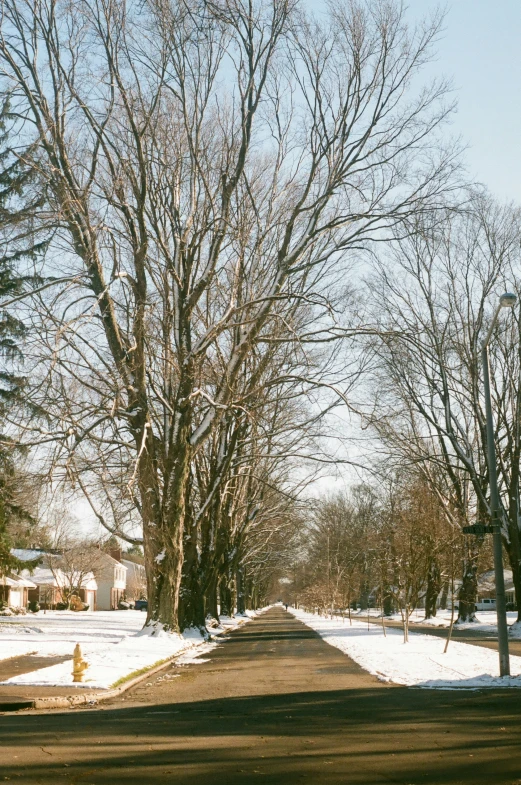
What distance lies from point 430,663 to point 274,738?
12.2 metres

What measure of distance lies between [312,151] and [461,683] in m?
14.5

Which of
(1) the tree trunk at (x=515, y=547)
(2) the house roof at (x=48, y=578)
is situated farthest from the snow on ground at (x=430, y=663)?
(2) the house roof at (x=48, y=578)

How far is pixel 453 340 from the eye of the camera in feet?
126

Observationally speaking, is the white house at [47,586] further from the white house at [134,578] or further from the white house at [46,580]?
the white house at [134,578]

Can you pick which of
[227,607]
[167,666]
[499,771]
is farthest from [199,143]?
[227,607]

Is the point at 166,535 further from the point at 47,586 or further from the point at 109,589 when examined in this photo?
the point at 109,589

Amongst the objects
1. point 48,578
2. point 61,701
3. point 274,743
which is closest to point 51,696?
point 61,701

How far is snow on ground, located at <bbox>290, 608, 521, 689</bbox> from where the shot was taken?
56.8ft

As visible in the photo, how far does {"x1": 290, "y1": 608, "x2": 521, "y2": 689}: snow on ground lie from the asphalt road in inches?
47.9

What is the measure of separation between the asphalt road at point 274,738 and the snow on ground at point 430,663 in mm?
1218

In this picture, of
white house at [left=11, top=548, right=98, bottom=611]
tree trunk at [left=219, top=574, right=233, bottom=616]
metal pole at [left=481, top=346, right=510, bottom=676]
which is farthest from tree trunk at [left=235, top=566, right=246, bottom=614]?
metal pole at [left=481, top=346, right=510, bottom=676]

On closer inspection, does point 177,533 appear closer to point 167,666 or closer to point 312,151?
point 167,666

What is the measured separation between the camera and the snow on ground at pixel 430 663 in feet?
56.8

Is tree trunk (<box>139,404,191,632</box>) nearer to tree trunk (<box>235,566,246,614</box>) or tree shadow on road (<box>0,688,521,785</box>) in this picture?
tree shadow on road (<box>0,688,521,785</box>)
